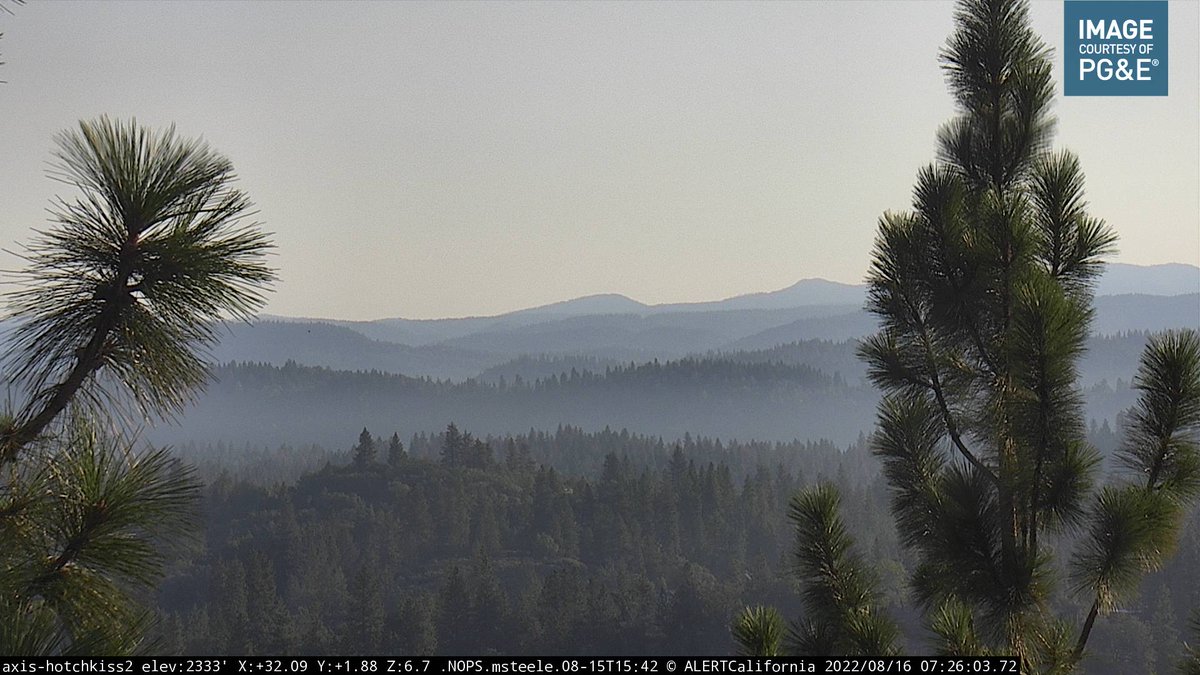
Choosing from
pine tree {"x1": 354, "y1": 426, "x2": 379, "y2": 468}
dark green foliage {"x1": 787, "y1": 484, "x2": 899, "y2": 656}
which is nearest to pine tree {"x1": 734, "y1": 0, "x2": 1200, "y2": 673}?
dark green foliage {"x1": 787, "y1": 484, "x2": 899, "y2": 656}

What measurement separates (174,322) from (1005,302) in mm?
3529

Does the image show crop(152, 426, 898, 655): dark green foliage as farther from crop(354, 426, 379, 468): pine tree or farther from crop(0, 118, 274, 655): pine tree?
crop(0, 118, 274, 655): pine tree

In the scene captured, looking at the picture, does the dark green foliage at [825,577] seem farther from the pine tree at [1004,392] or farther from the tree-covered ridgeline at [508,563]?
the tree-covered ridgeline at [508,563]

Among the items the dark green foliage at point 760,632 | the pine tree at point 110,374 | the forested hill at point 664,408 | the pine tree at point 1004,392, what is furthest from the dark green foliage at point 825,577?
the forested hill at point 664,408

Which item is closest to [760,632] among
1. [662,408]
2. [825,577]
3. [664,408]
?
[825,577]

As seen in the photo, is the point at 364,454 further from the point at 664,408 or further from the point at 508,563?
the point at 664,408

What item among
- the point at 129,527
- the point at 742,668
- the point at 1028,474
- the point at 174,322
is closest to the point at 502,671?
the point at 742,668

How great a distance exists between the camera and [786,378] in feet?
589

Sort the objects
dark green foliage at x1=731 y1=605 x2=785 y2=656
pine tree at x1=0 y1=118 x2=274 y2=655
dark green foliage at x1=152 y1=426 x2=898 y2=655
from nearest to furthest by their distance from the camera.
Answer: pine tree at x1=0 y1=118 x2=274 y2=655 < dark green foliage at x1=731 y1=605 x2=785 y2=656 < dark green foliage at x1=152 y1=426 x2=898 y2=655

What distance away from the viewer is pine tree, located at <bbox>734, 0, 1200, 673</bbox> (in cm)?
396

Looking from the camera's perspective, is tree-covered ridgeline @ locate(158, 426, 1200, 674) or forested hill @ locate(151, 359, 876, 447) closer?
tree-covered ridgeline @ locate(158, 426, 1200, 674)

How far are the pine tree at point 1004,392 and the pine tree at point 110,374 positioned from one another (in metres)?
2.85

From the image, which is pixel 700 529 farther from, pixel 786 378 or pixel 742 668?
pixel 786 378

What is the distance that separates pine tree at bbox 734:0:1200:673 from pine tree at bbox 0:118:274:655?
2854 mm
